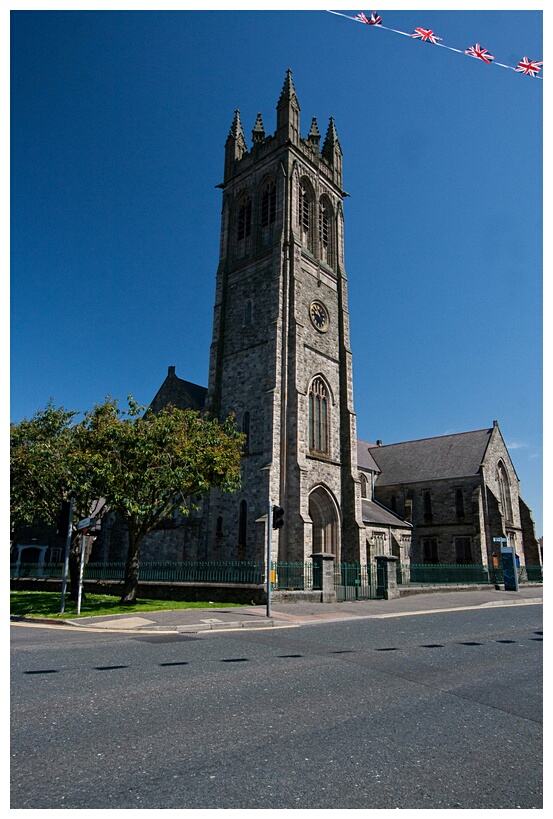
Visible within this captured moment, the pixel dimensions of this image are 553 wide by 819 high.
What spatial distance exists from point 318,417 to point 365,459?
18.6 meters

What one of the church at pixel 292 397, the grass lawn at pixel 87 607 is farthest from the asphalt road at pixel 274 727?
the church at pixel 292 397

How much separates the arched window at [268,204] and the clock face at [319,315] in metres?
6.44

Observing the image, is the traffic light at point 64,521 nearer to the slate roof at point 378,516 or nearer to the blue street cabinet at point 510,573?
the slate roof at point 378,516

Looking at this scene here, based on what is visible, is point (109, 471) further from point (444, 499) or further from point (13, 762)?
point (444, 499)

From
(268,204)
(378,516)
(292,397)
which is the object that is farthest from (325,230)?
(378,516)

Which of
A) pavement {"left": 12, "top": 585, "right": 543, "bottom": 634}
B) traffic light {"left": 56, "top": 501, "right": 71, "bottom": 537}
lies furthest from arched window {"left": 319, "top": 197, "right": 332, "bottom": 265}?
traffic light {"left": 56, "top": 501, "right": 71, "bottom": 537}

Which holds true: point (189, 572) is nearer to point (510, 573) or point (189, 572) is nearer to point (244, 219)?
point (510, 573)

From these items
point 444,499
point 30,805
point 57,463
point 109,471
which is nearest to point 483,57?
point 30,805

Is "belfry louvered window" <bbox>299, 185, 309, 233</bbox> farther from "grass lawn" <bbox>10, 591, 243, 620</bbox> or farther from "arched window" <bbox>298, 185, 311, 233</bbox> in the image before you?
"grass lawn" <bbox>10, 591, 243, 620</bbox>

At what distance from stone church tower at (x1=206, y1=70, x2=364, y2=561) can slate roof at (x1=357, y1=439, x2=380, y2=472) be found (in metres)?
15.1

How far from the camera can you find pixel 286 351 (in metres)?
29.4

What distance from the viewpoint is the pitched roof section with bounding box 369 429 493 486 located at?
43.5 m

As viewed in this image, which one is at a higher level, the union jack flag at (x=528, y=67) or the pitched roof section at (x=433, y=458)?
the union jack flag at (x=528, y=67)

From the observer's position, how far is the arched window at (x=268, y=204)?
34344mm
